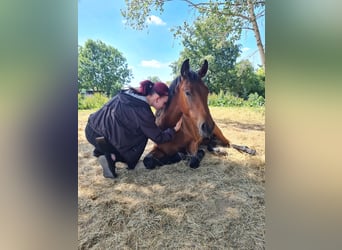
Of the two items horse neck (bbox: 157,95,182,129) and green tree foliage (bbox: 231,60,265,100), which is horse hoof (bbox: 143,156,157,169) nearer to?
horse neck (bbox: 157,95,182,129)

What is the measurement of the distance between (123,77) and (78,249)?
43.8 inches

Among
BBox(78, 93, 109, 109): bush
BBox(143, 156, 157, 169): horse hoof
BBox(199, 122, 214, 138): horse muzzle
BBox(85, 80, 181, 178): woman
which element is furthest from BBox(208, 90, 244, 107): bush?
BBox(78, 93, 109, 109): bush

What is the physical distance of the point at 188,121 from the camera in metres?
1.63

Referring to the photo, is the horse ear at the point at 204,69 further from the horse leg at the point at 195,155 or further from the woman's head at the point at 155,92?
the horse leg at the point at 195,155

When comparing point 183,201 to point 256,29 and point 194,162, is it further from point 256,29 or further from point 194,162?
point 256,29

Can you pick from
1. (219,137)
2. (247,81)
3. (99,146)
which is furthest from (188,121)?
(99,146)

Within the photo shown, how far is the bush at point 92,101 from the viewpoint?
157cm

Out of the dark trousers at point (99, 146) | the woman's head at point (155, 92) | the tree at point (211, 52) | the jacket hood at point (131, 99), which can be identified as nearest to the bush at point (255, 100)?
the tree at point (211, 52)

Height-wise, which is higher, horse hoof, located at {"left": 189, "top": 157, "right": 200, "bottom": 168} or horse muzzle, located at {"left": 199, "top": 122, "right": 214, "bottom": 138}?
horse muzzle, located at {"left": 199, "top": 122, "right": 214, "bottom": 138}

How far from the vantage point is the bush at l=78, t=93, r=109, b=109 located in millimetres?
1567

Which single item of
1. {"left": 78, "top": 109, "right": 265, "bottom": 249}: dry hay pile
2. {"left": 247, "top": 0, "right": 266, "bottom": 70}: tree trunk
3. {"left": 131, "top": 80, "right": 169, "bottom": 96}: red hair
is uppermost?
{"left": 247, "top": 0, "right": 266, "bottom": 70}: tree trunk

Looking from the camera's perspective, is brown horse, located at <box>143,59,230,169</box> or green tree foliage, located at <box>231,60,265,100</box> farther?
brown horse, located at <box>143,59,230,169</box>

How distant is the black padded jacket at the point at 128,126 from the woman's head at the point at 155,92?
48mm
